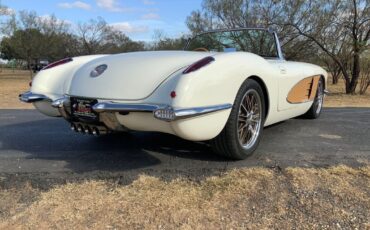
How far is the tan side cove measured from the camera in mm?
4904

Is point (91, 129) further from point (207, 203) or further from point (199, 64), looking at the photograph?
point (207, 203)

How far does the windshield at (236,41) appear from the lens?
538 centimetres

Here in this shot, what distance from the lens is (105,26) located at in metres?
50.2

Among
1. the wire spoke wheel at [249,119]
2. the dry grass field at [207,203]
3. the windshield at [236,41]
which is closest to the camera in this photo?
the dry grass field at [207,203]

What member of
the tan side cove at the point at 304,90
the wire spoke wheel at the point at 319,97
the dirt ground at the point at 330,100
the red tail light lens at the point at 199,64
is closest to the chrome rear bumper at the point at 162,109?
the red tail light lens at the point at 199,64

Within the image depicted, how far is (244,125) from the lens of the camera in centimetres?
399

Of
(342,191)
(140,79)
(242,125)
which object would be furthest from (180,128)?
(342,191)

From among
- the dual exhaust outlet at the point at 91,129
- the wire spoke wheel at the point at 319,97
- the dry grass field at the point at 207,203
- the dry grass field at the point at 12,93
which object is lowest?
the dry grass field at the point at 12,93

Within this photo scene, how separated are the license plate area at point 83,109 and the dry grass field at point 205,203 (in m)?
0.58

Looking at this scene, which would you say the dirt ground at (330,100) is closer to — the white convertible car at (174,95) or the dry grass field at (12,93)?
the dry grass field at (12,93)

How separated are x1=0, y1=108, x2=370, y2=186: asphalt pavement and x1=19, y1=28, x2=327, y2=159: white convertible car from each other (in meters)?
0.31

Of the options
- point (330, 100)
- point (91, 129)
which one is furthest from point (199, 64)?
point (330, 100)

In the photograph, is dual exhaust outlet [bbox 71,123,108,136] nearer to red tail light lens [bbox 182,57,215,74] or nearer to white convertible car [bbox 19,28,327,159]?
white convertible car [bbox 19,28,327,159]

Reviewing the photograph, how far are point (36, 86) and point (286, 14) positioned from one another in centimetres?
1799
